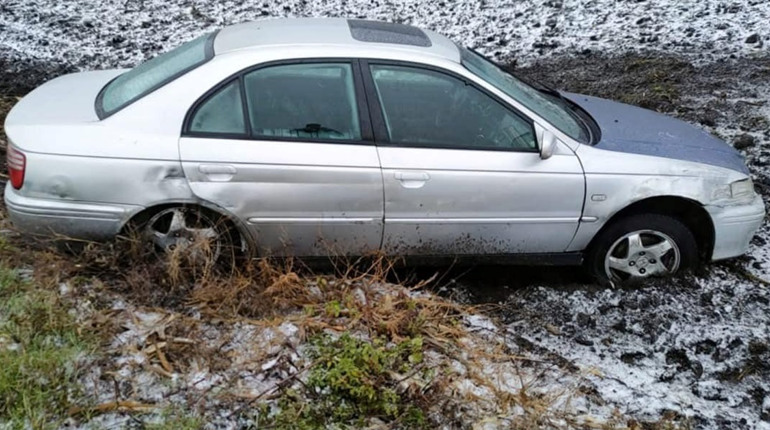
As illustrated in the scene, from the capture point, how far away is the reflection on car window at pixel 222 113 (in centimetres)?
384

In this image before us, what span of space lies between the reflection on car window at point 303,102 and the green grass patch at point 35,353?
1.40 meters

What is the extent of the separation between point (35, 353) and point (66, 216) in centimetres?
87

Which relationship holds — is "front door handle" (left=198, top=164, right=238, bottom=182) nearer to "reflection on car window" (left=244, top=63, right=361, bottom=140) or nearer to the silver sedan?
the silver sedan

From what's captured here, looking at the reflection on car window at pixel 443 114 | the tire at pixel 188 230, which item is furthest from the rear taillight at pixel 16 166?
the reflection on car window at pixel 443 114

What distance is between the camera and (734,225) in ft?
14.4

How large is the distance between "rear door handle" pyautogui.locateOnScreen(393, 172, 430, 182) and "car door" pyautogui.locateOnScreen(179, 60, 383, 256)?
108 mm

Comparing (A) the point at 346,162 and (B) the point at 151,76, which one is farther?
(B) the point at 151,76

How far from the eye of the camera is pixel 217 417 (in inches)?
120

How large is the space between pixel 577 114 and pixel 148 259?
2.85 metres

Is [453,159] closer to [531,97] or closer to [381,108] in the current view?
[381,108]

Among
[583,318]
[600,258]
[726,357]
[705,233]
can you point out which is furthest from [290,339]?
[705,233]

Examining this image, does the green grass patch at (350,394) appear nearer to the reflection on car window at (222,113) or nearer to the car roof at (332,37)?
the reflection on car window at (222,113)

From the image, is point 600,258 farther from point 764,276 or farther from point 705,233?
point 764,276

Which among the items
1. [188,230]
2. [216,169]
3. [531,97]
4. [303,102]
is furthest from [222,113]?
[531,97]
